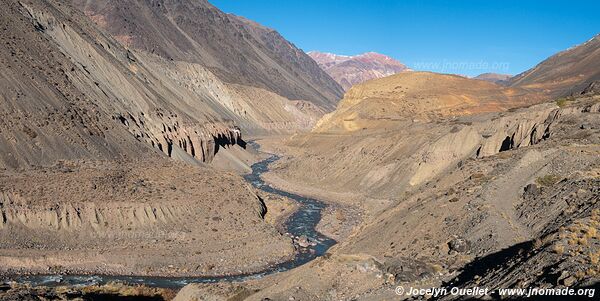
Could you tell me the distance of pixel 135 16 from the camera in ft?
612

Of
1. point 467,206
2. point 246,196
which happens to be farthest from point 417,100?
A: point 467,206

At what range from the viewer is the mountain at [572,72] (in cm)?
9712

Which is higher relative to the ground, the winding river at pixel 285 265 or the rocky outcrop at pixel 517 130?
the rocky outcrop at pixel 517 130

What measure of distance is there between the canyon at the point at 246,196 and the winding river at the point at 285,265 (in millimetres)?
161

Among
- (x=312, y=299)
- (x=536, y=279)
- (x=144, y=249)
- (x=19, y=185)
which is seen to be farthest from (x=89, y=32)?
(x=536, y=279)

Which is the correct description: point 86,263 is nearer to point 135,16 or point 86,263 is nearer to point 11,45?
point 11,45

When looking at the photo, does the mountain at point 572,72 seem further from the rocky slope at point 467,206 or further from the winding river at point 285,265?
the winding river at point 285,265

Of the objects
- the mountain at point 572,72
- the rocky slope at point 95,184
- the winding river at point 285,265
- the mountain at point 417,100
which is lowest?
the winding river at point 285,265

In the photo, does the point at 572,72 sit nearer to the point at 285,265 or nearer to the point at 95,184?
the point at 285,265

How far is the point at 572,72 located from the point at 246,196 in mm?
100065

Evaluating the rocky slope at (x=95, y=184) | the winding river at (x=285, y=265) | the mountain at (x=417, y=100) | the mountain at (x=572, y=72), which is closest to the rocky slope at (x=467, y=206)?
the winding river at (x=285, y=265)

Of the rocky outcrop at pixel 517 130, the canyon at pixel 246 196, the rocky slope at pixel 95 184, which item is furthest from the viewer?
the rocky outcrop at pixel 517 130

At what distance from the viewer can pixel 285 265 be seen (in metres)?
34.8

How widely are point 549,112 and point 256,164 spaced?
43885mm
